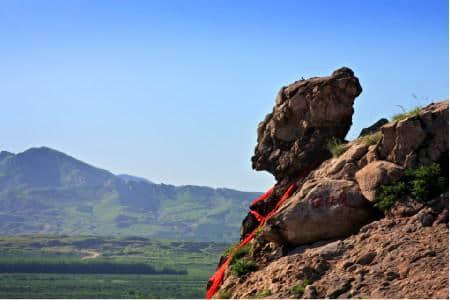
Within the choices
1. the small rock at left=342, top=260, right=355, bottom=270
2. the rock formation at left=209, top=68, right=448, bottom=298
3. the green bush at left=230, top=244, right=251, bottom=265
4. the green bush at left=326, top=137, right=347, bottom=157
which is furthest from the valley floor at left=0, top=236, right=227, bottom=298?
the small rock at left=342, top=260, right=355, bottom=270

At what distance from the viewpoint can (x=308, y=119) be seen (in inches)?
891

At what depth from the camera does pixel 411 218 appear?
18.1 m

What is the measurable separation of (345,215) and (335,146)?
3280 mm

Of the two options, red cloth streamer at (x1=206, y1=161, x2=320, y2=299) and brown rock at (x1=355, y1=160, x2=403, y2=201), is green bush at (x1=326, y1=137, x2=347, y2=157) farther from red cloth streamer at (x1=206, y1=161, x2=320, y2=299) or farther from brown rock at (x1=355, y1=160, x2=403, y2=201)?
brown rock at (x1=355, y1=160, x2=403, y2=201)

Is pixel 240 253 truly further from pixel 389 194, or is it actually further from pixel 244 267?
pixel 389 194

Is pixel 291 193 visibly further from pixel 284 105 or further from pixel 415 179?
pixel 415 179

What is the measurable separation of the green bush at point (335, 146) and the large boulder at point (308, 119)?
233 millimetres

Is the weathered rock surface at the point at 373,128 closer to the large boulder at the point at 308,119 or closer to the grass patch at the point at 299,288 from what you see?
the large boulder at the point at 308,119

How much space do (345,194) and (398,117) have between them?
105 inches

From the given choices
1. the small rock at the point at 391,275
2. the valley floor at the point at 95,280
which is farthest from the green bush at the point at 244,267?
the valley floor at the point at 95,280

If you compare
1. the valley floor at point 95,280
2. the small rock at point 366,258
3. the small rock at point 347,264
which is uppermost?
the small rock at point 366,258

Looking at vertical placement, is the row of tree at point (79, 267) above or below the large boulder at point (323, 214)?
below

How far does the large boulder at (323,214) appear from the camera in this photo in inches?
758

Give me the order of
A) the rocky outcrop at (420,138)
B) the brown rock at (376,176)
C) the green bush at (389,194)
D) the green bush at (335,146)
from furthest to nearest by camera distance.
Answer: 1. the green bush at (335,146)
2. the brown rock at (376,176)
3. the rocky outcrop at (420,138)
4. the green bush at (389,194)
